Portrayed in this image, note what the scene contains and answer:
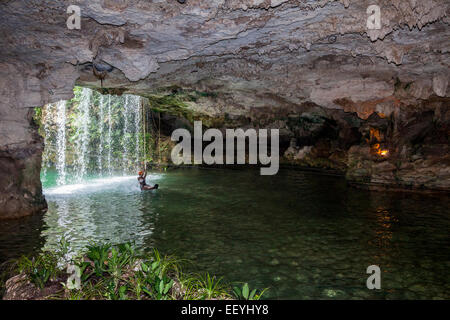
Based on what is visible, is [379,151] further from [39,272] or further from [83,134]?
[83,134]

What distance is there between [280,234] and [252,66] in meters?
6.54

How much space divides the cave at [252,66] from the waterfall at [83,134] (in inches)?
244

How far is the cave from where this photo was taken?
6324 millimetres

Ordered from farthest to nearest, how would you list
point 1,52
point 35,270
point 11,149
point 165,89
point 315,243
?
point 165,89 → point 11,149 → point 1,52 → point 315,243 → point 35,270

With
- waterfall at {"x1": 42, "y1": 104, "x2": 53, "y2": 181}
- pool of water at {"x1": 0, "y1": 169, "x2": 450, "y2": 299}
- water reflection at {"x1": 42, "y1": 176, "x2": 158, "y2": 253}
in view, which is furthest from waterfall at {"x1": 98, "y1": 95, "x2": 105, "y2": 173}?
pool of water at {"x1": 0, "y1": 169, "x2": 450, "y2": 299}

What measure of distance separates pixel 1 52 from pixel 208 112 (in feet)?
42.8

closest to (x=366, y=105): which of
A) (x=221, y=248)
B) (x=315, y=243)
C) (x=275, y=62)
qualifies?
(x=275, y=62)

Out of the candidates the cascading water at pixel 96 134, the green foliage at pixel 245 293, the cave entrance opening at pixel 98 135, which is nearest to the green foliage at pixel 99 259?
the green foliage at pixel 245 293

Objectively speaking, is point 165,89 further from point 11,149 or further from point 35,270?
point 35,270

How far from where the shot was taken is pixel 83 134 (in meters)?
21.2

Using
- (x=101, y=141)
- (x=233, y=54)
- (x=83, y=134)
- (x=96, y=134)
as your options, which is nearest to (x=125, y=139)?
(x=101, y=141)

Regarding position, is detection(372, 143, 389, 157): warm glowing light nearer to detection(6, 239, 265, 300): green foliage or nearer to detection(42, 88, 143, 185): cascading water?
detection(6, 239, 265, 300): green foliage

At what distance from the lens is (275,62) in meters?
10.6

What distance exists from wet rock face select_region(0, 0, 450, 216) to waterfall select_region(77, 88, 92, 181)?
20.0 ft
